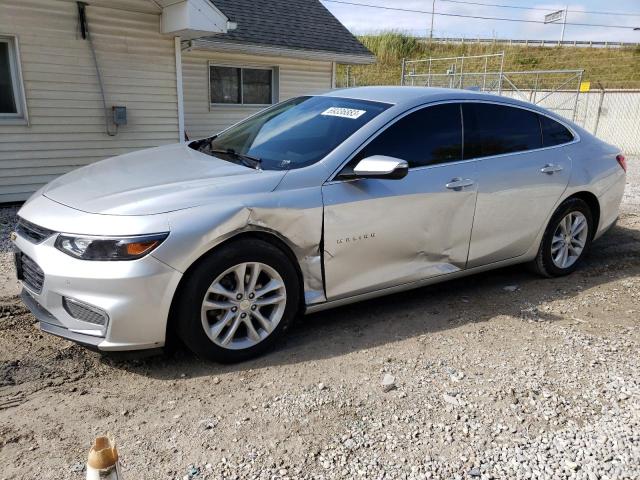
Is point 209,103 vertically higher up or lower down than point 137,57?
lower down

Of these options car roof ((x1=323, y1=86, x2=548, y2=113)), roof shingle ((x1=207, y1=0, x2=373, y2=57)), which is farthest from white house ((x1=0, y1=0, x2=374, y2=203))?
car roof ((x1=323, y1=86, x2=548, y2=113))

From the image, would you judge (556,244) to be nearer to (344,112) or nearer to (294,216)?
(344,112)

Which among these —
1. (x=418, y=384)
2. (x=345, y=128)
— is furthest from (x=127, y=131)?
(x=418, y=384)

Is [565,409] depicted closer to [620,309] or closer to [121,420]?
[620,309]

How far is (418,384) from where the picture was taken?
3.10 m

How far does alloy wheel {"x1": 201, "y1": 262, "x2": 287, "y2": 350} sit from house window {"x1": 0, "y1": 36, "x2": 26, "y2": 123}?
240 inches

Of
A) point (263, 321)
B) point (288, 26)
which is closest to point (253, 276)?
point (263, 321)

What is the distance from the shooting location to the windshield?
3.59 metres

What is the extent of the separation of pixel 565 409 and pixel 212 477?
1944mm

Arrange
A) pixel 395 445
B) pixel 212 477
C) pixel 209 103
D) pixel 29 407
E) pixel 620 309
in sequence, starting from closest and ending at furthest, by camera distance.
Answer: pixel 212 477 < pixel 395 445 < pixel 29 407 < pixel 620 309 < pixel 209 103

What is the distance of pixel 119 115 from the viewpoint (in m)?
8.27

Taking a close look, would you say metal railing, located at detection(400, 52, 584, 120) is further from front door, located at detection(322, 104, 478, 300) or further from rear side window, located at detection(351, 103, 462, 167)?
front door, located at detection(322, 104, 478, 300)

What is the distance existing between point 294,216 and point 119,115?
6139 mm

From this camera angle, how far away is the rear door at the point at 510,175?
13.6ft
